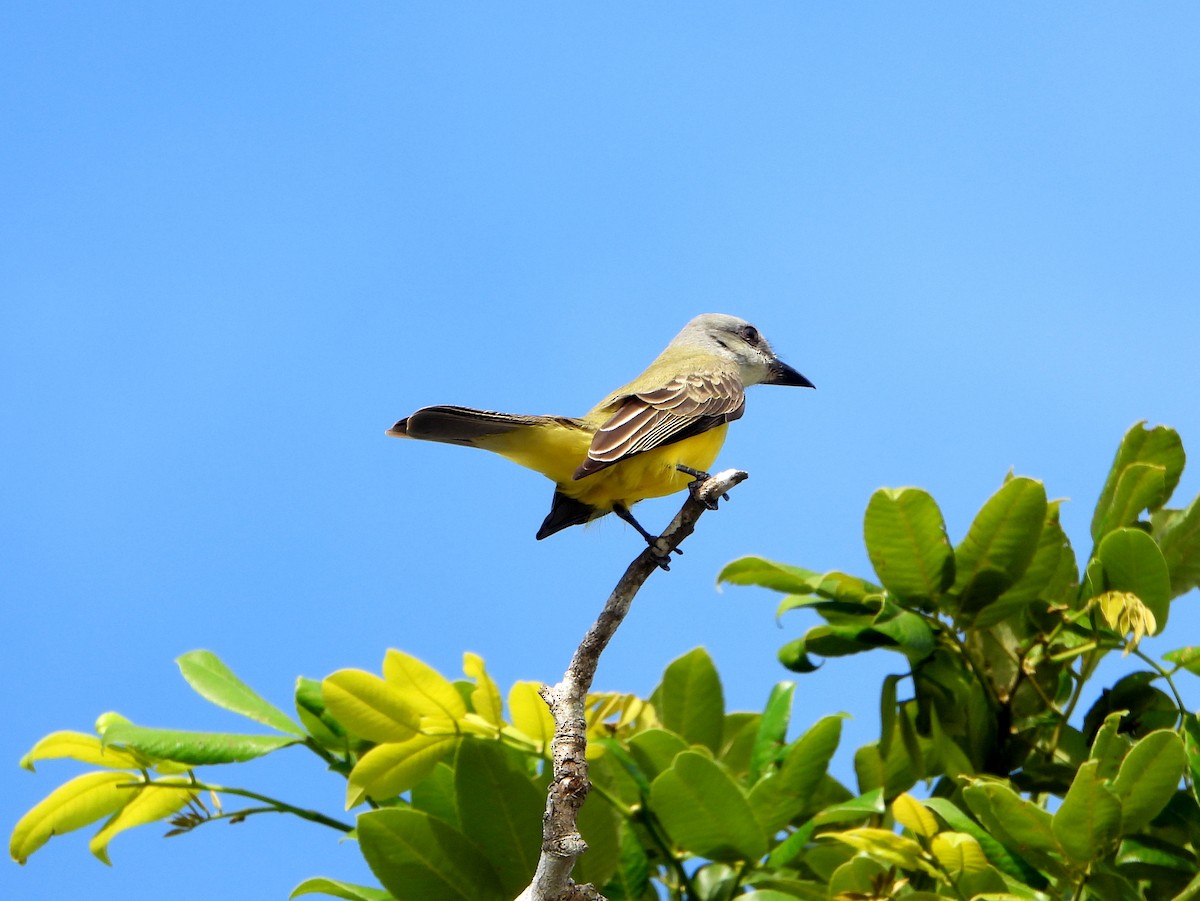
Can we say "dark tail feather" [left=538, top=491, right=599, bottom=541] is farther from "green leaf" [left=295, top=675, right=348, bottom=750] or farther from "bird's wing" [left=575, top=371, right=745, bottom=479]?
"green leaf" [left=295, top=675, right=348, bottom=750]

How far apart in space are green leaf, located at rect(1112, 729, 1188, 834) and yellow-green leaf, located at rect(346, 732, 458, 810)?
1811 millimetres

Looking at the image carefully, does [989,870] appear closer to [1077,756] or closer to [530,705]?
[1077,756]

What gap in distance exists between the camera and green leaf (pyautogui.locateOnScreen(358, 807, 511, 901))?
134 inches

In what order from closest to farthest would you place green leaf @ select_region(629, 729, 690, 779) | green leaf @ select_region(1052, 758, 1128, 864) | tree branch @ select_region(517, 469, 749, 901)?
tree branch @ select_region(517, 469, 749, 901) → green leaf @ select_region(1052, 758, 1128, 864) → green leaf @ select_region(629, 729, 690, 779)

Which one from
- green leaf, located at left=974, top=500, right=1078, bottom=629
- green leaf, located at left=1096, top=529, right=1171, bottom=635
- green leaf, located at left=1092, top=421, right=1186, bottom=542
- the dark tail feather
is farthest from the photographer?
the dark tail feather

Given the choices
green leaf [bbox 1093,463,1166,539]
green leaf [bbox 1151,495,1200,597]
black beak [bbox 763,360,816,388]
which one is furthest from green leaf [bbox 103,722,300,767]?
black beak [bbox 763,360,816,388]

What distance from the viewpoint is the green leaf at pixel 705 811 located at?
3346mm

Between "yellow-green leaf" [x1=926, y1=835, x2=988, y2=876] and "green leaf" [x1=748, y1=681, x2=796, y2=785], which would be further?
"green leaf" [x1=748, y1=681, x2=796, y2=785]

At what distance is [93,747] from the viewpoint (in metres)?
3.75

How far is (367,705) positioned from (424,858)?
1.50 ft

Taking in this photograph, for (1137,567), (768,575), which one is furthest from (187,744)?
(1137,567)

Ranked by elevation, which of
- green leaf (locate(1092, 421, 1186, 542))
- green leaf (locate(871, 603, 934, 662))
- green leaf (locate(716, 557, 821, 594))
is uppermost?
green leaf (locate(1092, 421, 1186, 542))

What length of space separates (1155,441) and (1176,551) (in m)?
0.41

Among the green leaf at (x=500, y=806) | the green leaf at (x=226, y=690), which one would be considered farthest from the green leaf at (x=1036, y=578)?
the green leaf at (x=226, y=690)
